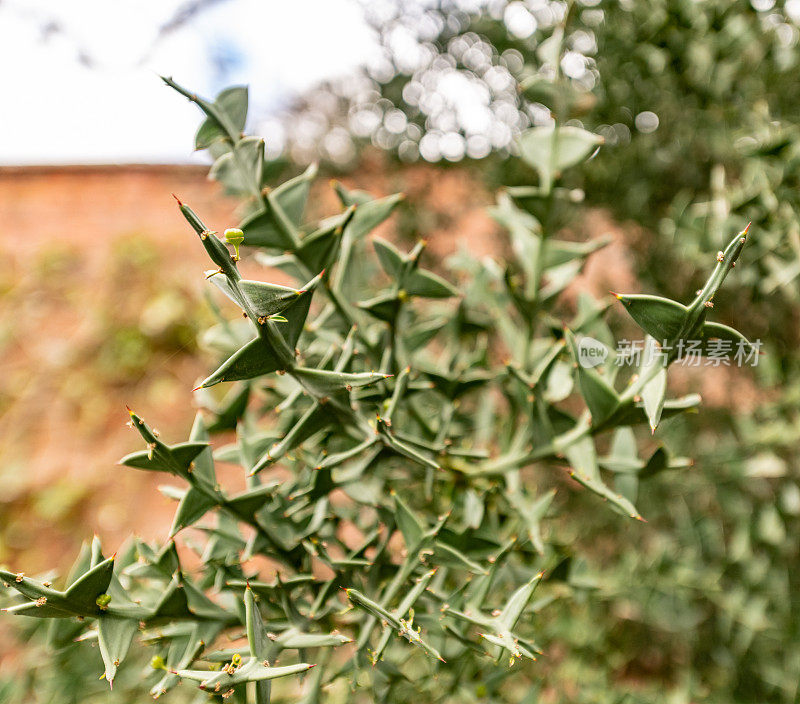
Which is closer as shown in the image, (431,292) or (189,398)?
(431,292)

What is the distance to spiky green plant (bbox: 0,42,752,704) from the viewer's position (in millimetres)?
286

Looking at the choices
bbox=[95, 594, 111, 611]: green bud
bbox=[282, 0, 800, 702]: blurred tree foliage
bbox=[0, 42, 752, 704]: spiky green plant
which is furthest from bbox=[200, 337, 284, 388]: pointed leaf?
bbox=[282, 0, 800, 702]: blurred tree foliage

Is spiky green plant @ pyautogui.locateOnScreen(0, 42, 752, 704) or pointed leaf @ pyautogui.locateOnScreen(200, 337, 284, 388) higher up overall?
pointed leaf @ pyautogui.locateOnScreen(200, 337, 284, 388)

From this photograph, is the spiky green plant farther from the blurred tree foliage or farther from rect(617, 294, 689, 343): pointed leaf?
the blurred tree foliage

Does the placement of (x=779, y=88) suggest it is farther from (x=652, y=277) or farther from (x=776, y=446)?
(x=776, y=446)

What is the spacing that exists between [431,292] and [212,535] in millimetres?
216

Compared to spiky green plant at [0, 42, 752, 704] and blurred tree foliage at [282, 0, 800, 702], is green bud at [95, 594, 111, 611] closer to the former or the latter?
spiky green plant at [0, 42, 752, 704]

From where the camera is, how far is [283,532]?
14.9 inches

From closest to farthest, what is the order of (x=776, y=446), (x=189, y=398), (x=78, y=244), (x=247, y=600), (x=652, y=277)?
(x=247, y=600) < (x=776, y=446) < (x=652, y=277) < (x=189, y=398) < (x=78, y=244)

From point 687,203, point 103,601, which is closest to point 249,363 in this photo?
point 103,601

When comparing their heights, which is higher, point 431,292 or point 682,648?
point 431,292

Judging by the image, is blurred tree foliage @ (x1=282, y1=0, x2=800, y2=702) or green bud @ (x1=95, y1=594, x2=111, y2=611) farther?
blurred tree foliage @ (x1=282, y1=0, x2=800, y2=702)

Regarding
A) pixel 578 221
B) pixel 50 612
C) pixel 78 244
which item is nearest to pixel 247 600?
pixel 50 612

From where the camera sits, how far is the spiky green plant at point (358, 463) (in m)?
0.29
